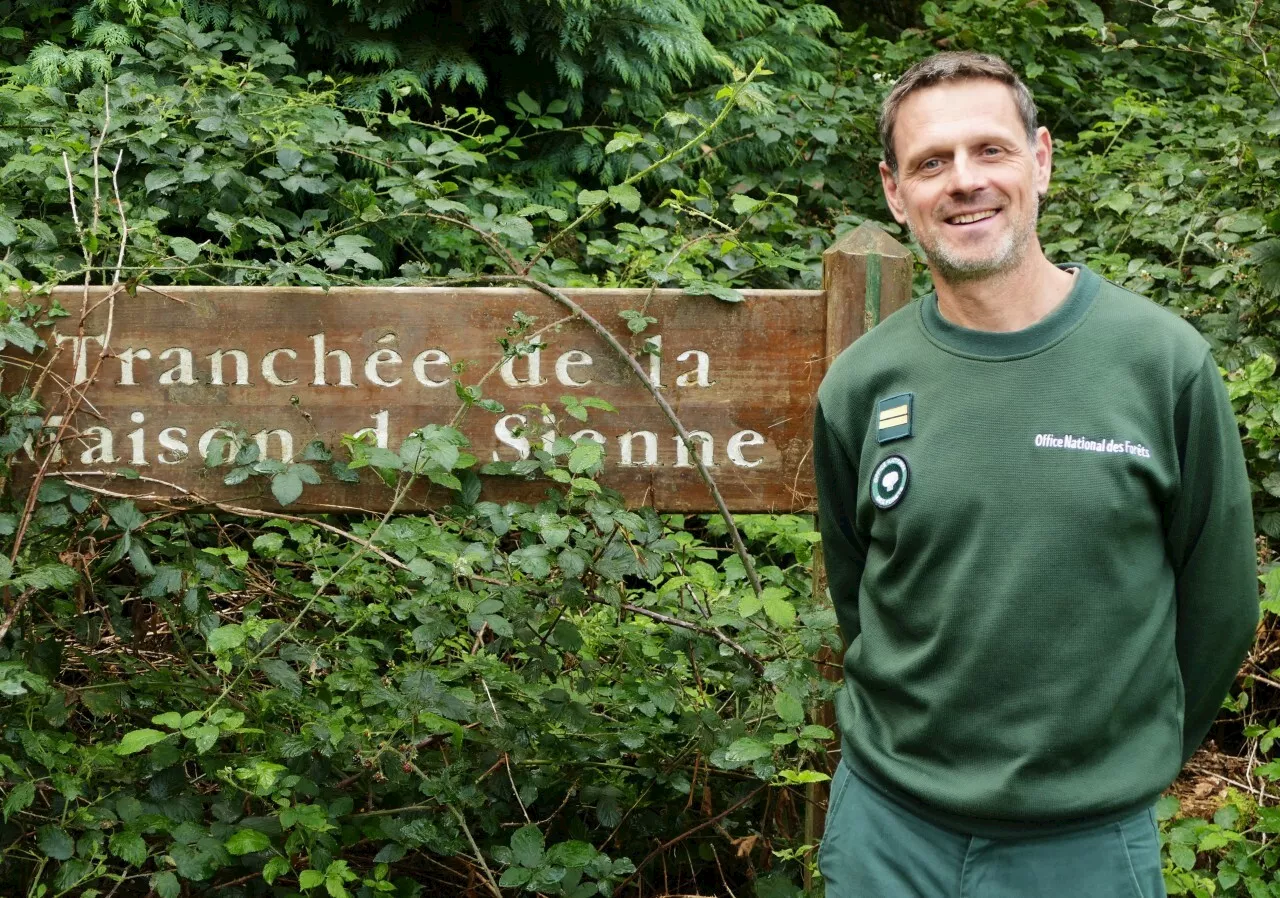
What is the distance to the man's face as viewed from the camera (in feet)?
6.39

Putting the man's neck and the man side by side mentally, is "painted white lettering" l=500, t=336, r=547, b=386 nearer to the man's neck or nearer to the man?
the man

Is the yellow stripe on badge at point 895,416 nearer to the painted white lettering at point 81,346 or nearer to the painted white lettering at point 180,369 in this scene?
the painted white lettering at point 180,369

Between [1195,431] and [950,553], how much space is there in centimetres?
36

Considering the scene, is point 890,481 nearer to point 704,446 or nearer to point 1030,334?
point 1030,334

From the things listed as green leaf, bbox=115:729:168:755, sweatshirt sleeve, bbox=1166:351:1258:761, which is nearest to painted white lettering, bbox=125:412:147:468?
green leaf, bbox=115:729:168:755

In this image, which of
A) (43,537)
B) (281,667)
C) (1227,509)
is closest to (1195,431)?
(1227,509)

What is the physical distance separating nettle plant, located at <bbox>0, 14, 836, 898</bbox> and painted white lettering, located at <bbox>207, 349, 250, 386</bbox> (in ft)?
0.46

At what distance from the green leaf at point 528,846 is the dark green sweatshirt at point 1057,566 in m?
0.99

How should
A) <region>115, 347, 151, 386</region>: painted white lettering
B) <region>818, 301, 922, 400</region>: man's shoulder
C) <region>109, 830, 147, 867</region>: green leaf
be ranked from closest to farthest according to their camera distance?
<region>818, 301, 922, 400</region>: man's shoulder → <region>109, 830, 147, 867</region>: green leaf → <region>115, 347, 151, 386</region>: painted white lettering

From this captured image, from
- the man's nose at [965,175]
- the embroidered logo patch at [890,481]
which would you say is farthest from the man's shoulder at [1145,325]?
the embroidered logo patch at [890,481]

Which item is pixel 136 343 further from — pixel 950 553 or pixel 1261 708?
pixel 1261 708

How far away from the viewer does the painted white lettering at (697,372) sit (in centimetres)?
281

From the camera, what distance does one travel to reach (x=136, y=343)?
9.21 ft

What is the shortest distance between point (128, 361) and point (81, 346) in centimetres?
9
